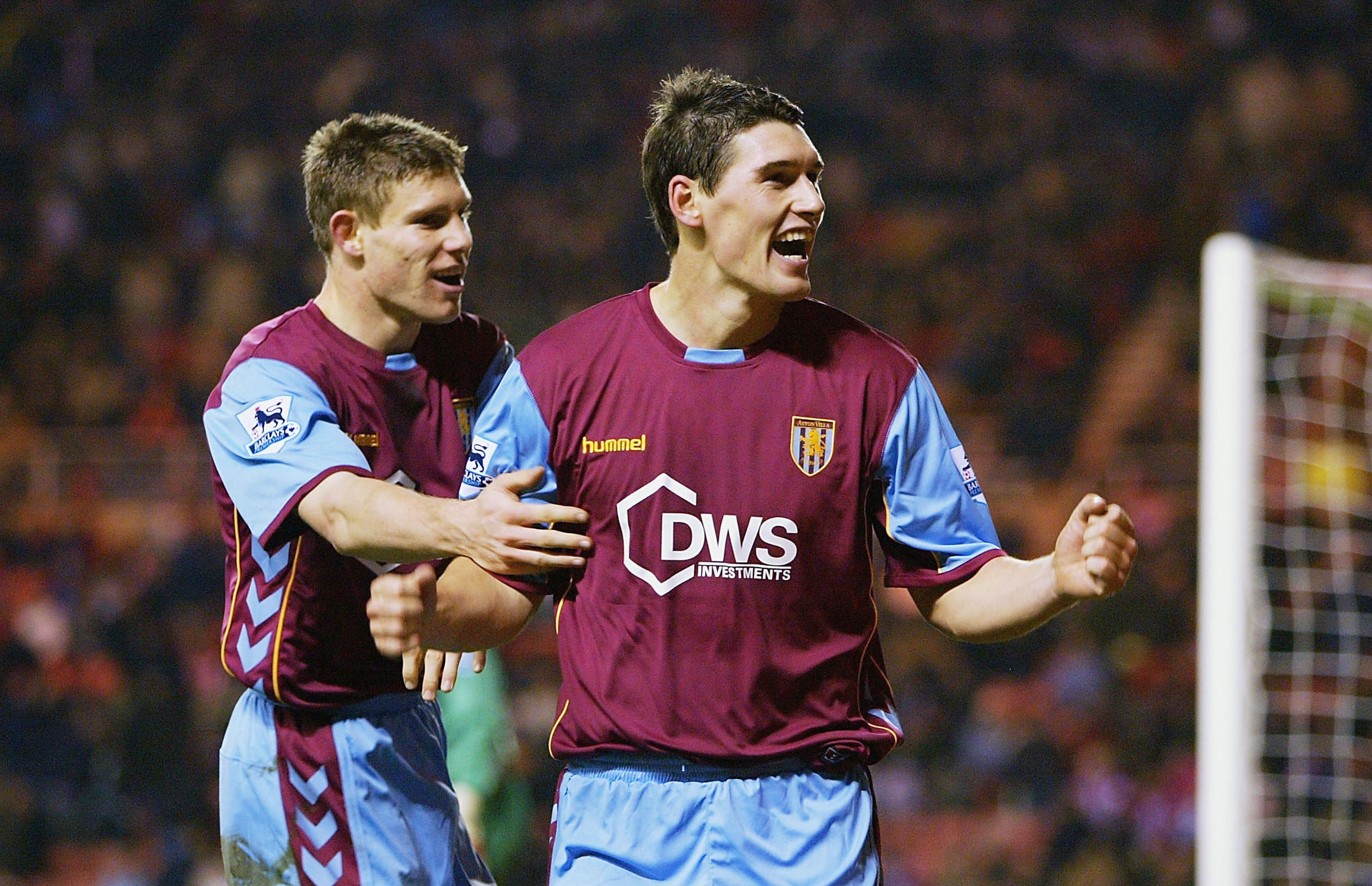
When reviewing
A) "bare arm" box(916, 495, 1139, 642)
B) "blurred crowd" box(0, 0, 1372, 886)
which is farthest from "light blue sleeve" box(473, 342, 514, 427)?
"blurred crowd" box(0, 0, 1372, 886)

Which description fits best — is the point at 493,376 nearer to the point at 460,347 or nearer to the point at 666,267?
the point at 460,347

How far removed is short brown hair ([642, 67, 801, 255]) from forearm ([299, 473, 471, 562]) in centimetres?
76

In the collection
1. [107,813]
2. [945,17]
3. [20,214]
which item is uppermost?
[945,17]

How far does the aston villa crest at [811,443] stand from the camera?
10.2 ft

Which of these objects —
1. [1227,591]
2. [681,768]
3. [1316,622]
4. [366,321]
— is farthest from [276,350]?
[1316,622]

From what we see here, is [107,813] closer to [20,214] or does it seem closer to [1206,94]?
[20,214]

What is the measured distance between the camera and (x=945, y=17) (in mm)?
14898

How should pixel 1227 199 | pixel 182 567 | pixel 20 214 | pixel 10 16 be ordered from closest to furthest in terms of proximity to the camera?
pixel 182 567
pixel 1227 199
pixel 20 214
pixel 10 16

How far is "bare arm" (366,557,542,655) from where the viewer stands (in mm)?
2840

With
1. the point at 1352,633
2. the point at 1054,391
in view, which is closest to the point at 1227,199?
the point at 1054,391

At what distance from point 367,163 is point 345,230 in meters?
0.16

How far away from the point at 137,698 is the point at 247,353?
665 cm

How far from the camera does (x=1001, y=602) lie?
3041 millimetres

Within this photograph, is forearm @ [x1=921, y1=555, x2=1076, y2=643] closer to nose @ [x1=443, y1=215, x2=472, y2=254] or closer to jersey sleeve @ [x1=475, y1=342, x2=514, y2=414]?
jersey sleeve @ [x1=475, y1=342, x2=514, y2=414]
